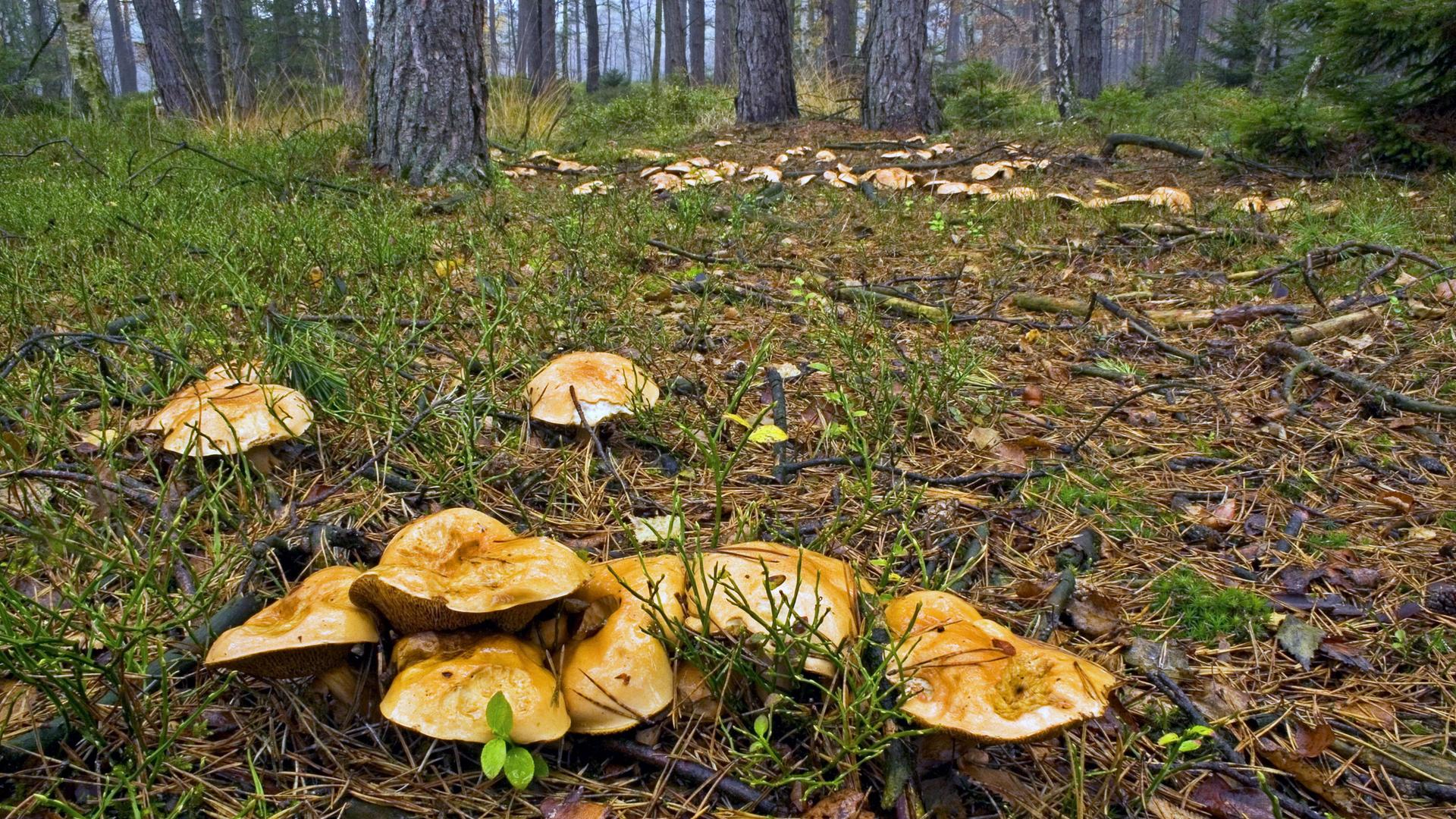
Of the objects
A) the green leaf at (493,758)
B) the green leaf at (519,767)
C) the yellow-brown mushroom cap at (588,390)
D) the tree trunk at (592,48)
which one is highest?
the tree trunk at (592,48)

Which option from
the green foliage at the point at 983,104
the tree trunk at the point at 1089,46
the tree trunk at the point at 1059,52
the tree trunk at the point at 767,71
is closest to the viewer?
the tree trunk at the point at 767,71

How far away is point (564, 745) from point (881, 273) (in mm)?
3633

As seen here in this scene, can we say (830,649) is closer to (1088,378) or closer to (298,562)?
(298,562)

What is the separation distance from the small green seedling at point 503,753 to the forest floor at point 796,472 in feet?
0.47

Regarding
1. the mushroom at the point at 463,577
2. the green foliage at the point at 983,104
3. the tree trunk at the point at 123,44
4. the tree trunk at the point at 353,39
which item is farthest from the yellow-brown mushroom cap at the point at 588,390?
the tree trunk at the point at 123,44

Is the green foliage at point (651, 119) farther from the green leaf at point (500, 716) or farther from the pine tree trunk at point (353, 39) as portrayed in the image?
the green leaf at point (500, 716)

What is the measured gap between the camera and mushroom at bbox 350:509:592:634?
1.38 meters

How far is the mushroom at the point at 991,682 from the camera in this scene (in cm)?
129

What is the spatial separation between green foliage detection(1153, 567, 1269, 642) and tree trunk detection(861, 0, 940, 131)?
8.74 metres

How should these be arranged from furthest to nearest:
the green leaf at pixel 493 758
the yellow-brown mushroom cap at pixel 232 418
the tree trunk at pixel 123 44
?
the tree trunk at pixel 123 44
the yellow-brown mushroom cap at pixel 232 418
the green leaf at pixel 493 758

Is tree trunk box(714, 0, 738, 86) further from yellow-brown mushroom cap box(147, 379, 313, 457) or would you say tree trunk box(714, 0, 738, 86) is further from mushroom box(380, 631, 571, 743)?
mushroom box(380, 631, 571, 743)

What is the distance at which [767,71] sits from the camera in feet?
36.7

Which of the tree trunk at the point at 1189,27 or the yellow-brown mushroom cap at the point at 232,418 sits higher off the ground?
the tree trunk at the point at 1189,27

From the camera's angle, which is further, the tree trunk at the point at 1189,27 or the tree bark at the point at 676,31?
the tree bark at the point at 676,31
